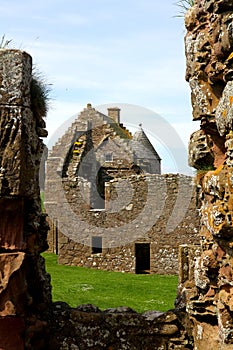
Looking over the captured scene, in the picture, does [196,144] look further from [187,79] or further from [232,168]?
[232,168]

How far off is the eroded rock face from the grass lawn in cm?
545

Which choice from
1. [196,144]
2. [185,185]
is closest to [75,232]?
[185,185]

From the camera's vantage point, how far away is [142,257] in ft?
69.7

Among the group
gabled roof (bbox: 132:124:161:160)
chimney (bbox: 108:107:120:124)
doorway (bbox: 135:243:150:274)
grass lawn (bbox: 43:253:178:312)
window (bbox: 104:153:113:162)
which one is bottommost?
grass lawn (bbox: 43:253:178:312)

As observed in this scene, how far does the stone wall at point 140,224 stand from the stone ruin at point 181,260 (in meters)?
12.6

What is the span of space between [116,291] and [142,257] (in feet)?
24.4

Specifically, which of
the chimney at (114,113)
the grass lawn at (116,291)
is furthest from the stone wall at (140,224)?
the chimney at (114,113)

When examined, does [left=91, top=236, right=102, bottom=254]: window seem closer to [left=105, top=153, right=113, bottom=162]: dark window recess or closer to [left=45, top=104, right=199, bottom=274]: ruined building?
[left=45, top=104, right=199, bottom=274]: ruined building

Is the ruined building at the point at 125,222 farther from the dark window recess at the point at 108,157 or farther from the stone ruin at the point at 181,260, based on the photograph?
the stone ruin at the point at 181,260

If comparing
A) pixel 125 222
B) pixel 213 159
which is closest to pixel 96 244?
pixel 125 222

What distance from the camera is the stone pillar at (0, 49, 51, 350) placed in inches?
219

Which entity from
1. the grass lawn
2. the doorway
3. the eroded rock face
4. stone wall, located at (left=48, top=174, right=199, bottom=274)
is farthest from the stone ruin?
the doorway

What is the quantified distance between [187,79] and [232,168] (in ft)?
4.44

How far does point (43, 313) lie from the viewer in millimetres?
6207
